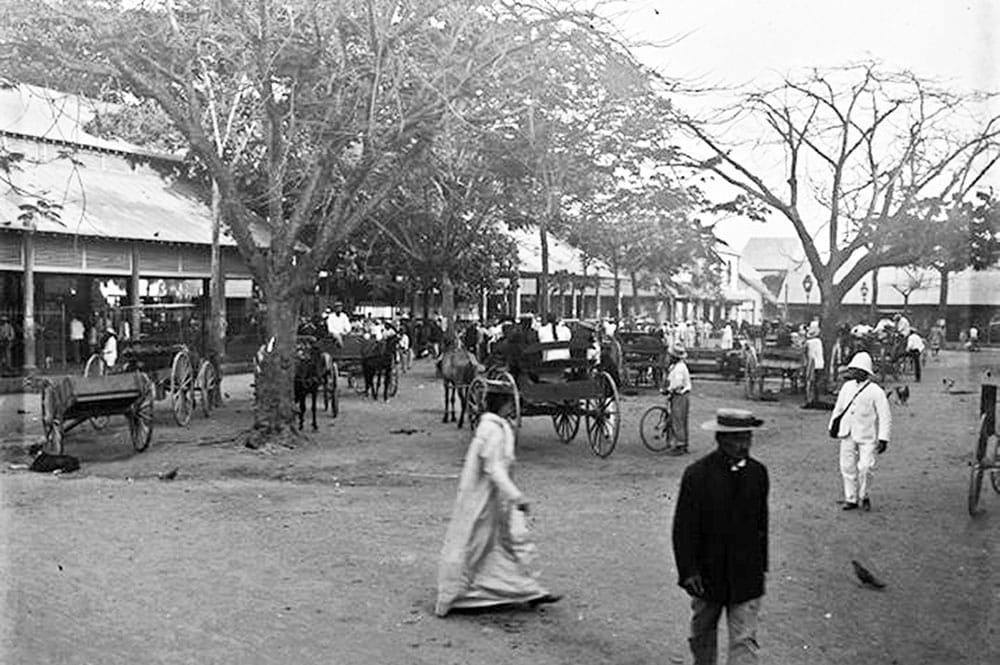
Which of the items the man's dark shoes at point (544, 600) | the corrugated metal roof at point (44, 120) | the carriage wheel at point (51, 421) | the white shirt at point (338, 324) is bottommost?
the man's dark shoes at point (544, 600)

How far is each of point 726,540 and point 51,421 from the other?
9.66 m

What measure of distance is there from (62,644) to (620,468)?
8.06 metres

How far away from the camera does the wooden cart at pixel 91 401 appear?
1219 cm

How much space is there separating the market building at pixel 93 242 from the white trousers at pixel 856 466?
47.4ft

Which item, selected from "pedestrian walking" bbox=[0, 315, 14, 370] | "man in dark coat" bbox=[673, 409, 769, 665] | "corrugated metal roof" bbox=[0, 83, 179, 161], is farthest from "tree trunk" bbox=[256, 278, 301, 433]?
"pedestrian walking" bbox=[0, 315, 14, 370]

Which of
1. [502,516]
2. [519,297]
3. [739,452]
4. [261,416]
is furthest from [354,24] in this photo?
[519,297]

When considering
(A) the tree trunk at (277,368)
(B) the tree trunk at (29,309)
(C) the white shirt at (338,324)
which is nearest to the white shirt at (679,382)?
(A) the tree trunk at (277,368)

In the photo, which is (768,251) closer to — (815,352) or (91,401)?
(815,352)

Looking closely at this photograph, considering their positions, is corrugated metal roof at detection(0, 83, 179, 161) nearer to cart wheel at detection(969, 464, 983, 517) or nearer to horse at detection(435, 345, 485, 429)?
horse at detection(435, 345, 485, 429)

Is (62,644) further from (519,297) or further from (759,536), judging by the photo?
(519,297)

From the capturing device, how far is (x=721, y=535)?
192 inches

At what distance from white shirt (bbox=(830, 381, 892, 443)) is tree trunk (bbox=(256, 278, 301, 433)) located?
7175mm

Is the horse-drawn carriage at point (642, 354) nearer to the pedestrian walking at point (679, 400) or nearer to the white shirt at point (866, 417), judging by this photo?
the pedestrian walking at point (679, 400)

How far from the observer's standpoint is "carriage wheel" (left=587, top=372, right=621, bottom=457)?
13617 millimetres
